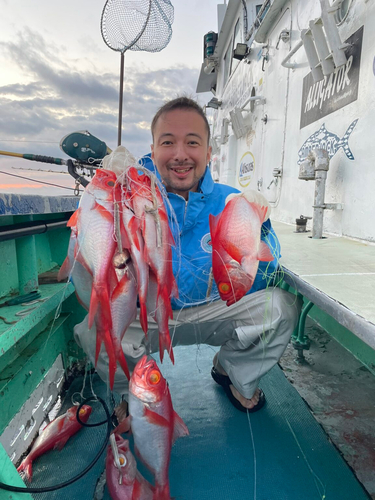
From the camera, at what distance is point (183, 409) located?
82.1 inches

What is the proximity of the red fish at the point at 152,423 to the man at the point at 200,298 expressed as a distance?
0.50 metres

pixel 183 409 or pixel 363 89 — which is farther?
pixel 363 89

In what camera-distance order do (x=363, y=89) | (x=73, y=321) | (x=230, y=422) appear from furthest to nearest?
(x=363, y=89) < (x=73, y=321) < (x=230, y=422)

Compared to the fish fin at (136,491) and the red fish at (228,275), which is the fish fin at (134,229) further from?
the fish fin at (136,491)

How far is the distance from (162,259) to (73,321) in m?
1.64

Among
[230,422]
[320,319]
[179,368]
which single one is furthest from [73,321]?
[320,319]

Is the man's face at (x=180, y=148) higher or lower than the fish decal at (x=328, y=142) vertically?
lower

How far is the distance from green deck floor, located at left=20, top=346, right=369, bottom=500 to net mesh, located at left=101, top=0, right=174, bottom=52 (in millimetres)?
3829

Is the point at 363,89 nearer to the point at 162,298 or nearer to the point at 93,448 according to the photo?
the point at 162,298

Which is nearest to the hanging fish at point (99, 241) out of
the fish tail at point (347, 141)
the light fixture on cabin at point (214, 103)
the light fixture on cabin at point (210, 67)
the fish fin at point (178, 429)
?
the fish fin at point (178, 429)

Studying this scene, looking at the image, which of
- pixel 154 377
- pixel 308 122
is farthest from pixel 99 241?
pixel 308 122

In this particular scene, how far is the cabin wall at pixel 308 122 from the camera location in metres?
2.78

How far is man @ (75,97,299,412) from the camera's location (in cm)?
191

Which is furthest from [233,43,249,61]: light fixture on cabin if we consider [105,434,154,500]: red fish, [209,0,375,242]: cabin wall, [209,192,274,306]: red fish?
[105,434,154,500]: red fish
